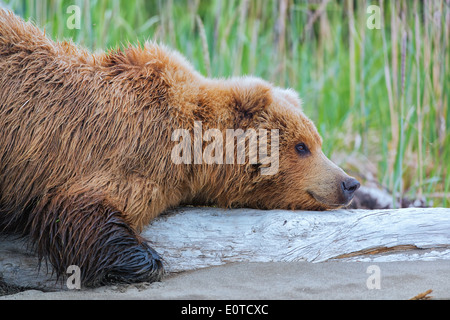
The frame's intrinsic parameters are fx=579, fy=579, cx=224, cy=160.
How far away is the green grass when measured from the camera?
5.66 m

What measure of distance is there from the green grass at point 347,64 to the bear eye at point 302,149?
1595 mm

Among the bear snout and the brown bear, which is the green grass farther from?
the bear snout

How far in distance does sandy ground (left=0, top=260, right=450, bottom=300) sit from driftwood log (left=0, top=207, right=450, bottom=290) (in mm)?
84

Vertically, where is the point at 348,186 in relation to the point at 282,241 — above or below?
above

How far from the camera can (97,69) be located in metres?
3.90

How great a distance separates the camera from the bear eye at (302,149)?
3938 mm

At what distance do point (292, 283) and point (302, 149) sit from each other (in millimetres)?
1100

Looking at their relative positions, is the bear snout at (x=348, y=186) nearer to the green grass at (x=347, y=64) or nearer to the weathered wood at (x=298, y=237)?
the weathered wood at (x=298, y=237)

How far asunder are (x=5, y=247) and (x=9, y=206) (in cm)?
26

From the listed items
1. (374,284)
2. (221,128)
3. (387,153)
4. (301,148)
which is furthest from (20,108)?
(387,153)

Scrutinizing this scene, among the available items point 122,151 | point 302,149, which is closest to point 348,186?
point 302,149

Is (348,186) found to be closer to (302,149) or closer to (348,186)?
(348,186)

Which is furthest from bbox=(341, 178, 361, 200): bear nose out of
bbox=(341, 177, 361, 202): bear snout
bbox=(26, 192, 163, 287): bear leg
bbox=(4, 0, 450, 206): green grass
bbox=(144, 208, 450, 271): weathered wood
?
bbox=(4, 0, 450, 206): green grass

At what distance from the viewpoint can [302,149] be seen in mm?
3955
